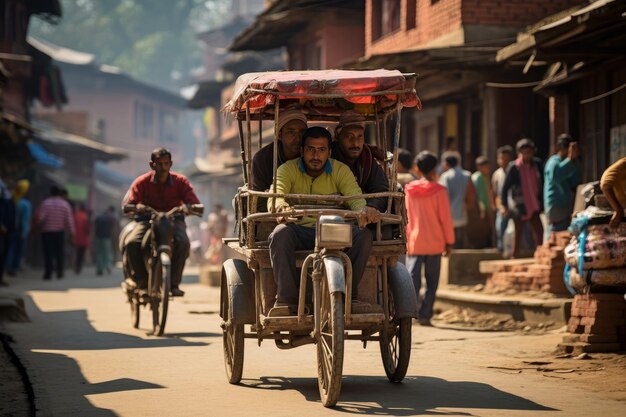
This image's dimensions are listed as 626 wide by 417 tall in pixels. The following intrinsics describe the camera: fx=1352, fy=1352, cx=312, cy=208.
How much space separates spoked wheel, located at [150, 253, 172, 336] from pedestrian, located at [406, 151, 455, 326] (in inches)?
112

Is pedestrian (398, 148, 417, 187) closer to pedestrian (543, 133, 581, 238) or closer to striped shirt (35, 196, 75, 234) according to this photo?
pedestrian (543, 133, 581, 238)

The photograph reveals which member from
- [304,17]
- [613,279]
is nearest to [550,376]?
[613,279]

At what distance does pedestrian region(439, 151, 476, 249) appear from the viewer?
59.1 feet

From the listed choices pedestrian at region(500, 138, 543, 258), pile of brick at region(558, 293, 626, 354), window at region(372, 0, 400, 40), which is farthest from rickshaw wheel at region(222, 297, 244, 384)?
window at region(372, 0, 400, 40)

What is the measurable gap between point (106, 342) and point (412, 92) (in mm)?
4861

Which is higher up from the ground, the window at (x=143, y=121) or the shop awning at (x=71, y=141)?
the window at (x=143, y=121)

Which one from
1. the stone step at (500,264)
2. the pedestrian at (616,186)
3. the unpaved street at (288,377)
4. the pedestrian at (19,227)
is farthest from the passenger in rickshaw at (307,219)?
the pedestrian at (19,227)

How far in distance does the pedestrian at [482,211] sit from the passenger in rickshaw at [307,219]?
11.4 meters

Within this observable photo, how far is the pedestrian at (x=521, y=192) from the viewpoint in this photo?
18000 millimetres

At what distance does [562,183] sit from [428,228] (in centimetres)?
265

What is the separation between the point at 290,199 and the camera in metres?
9.00

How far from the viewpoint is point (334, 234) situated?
824 centimetres

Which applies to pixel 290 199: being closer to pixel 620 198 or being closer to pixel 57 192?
pixel 620 198

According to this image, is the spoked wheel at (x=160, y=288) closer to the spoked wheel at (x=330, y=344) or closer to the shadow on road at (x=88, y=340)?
the shadow on road at (x=88, y=340)
